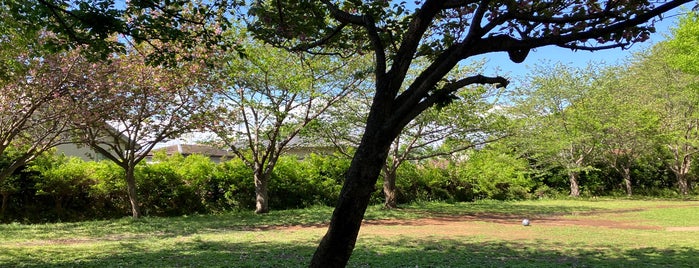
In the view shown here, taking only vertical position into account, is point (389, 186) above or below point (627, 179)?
below

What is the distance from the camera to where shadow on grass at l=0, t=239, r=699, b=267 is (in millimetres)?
6254

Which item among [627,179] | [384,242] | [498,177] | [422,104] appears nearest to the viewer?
[422,104]

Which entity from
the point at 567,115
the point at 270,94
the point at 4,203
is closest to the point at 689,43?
the point at 567,115

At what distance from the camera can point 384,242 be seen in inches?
343

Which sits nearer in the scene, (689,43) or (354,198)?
(354,198)

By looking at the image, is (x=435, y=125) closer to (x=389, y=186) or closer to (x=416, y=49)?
(x=389, y=186)

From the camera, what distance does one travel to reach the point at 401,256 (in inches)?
276

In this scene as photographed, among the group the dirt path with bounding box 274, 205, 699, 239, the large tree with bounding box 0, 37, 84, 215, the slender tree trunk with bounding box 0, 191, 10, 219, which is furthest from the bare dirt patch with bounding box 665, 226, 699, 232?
the slender tree trunk with bounding box 0, 191, 10, 219

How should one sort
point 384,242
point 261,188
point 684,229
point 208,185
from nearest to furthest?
point 384,242, point 684,229, point 261,188, point 208,185

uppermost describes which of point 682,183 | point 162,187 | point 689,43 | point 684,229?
point 689,43

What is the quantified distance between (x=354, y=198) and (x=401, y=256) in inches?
142

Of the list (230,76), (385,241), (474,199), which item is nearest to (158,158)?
(230,76)

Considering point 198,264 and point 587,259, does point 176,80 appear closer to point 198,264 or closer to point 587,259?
point 198,264

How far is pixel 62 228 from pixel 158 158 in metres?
5.36
